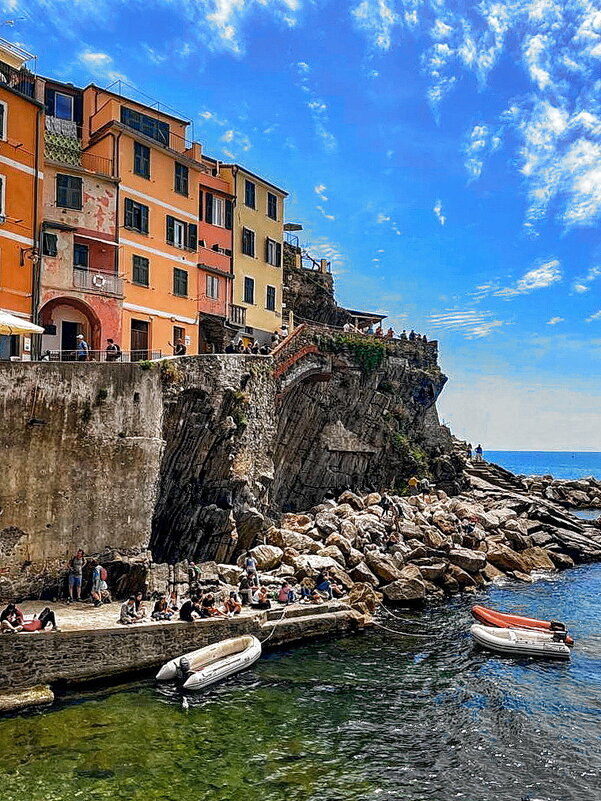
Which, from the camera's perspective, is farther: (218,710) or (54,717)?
(218,710)

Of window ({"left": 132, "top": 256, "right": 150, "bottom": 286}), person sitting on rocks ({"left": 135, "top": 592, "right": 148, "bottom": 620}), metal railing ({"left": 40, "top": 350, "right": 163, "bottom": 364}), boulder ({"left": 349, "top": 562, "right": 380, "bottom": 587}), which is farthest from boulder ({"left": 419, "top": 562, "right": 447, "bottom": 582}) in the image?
window ({"left": 132, "top": 256, "right": 150, "bottom": 286})

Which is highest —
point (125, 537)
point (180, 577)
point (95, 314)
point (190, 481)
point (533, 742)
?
point (95, 314)

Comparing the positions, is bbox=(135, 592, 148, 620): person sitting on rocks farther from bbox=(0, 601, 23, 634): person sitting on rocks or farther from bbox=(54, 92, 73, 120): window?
bbox=(54, 92, 73, 120): window

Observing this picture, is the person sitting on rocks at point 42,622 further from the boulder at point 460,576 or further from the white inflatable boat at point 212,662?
the boulder at point 460,576

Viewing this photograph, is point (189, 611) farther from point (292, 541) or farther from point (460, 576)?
point (460, 576)

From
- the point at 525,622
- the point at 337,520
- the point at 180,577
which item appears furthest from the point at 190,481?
the point at 525,622

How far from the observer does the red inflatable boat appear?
25.8m

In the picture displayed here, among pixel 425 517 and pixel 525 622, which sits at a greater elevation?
pixel 425 517

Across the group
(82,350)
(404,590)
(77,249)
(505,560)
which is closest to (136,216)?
(77,249)

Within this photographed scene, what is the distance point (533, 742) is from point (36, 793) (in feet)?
44.3

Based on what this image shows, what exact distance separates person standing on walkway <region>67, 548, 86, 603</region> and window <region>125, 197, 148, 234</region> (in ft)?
59.1

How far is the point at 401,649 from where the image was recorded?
25.1 meters

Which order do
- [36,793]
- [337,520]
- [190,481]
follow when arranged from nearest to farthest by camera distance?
[36,793] → [190,481] → [337,520]

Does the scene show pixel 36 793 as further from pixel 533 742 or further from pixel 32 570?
pixel 533 742
